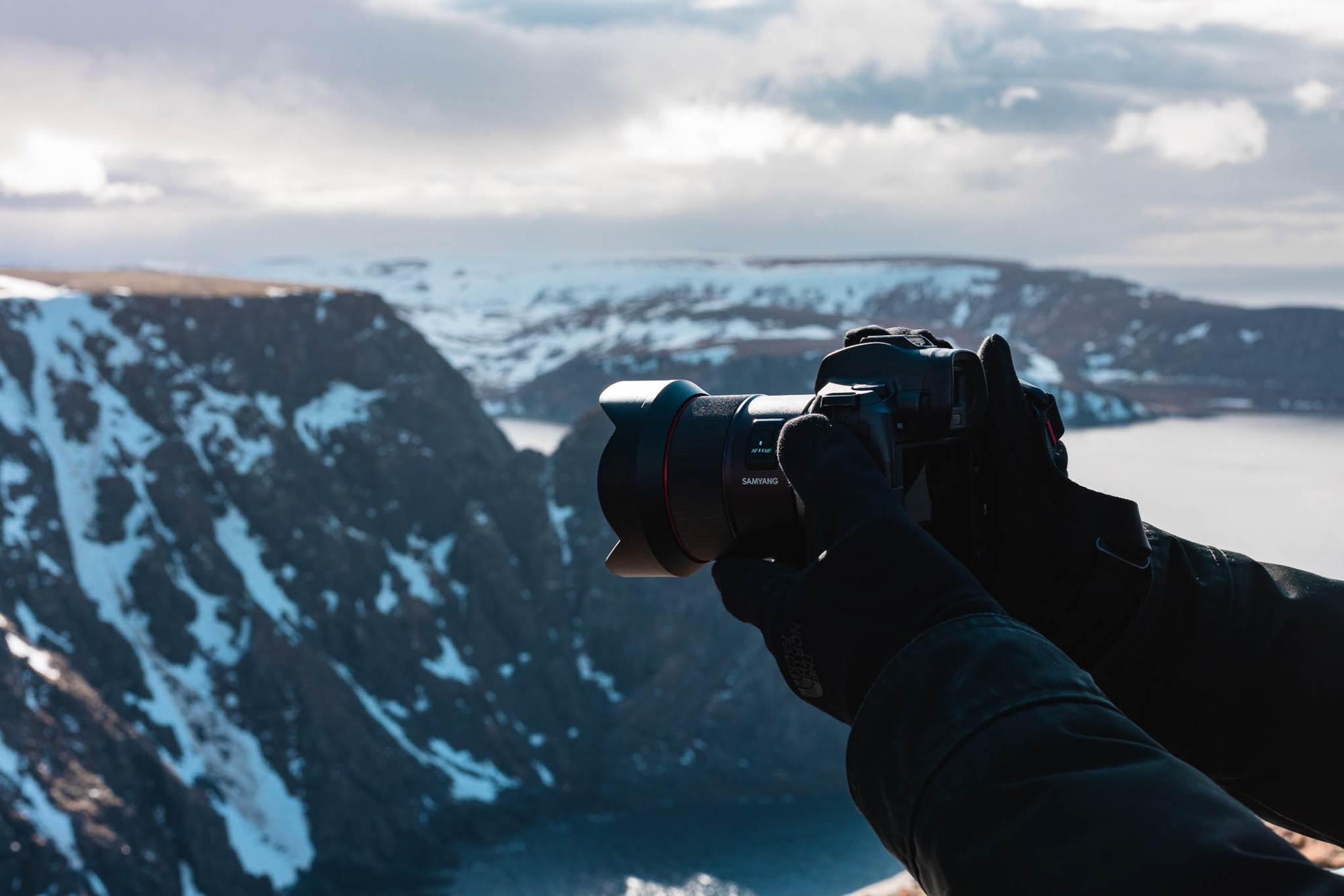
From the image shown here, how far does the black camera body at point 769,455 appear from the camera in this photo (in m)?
2.51

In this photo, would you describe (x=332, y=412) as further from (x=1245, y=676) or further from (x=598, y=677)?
(x=1245, y=676)

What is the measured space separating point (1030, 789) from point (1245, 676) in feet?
5.31

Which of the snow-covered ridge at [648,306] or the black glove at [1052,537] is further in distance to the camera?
the snow-covered ridge at [648,306]

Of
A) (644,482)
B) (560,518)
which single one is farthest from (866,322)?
(644,482)

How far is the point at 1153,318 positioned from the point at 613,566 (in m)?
152

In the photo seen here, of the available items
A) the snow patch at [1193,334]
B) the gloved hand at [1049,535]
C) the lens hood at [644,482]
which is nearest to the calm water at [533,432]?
the snow patch at [1193,334]

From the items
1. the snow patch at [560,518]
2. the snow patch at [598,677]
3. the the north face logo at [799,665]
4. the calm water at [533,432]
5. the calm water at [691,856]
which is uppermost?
the the north face logo at [799,665]

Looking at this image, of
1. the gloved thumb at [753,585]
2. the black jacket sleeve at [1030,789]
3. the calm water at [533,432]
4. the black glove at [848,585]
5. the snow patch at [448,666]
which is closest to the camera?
the black jacket sleeve at [1030,789]

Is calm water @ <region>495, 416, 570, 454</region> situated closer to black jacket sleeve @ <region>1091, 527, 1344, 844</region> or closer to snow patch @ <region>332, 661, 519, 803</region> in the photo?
snow patch @ <region>332, 661, 519, 803</region>

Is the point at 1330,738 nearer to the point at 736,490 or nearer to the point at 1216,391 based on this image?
the point at 736,490

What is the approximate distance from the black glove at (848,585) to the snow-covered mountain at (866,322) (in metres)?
87.2

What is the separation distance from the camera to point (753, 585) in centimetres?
244

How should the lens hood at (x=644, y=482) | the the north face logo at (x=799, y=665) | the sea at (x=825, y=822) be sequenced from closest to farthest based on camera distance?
the the north face logo at (x=799, y=665), the lens hood at (x=644, y=482), the sea at (x=825, y=822)

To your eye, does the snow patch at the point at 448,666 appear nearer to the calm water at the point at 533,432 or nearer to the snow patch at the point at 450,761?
the snow patch at the point at 450,761
